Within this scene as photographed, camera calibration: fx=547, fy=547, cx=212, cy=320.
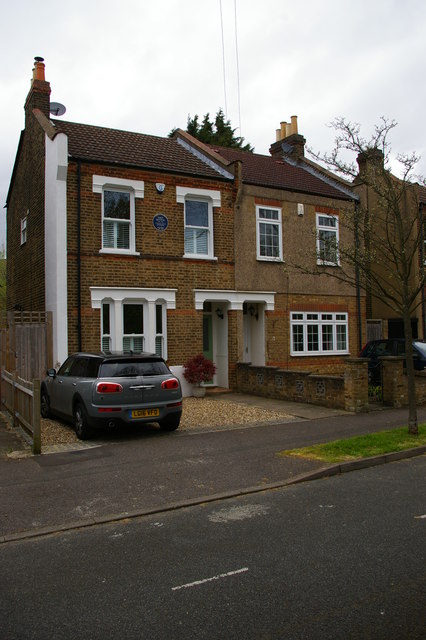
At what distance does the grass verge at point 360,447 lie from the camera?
8250mm

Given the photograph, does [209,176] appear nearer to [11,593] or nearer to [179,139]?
[179,139]

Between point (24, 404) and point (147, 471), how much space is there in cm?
357

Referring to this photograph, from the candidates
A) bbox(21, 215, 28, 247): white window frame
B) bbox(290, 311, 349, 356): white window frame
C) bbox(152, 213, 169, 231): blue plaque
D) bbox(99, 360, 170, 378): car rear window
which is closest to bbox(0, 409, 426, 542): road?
bbox(99, 360, 170, 378): car rear window

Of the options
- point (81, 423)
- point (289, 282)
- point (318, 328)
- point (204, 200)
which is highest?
point (204, 200)

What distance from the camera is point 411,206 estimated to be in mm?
20078

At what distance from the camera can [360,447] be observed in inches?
339

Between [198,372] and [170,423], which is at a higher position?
[198,372]

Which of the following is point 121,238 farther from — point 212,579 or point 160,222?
point 212,579

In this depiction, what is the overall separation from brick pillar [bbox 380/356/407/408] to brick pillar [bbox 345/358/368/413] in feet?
3.71

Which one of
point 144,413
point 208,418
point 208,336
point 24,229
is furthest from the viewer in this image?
point 24,229

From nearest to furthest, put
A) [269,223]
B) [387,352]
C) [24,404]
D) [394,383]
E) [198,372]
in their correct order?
1. [24,404]
2. [394,383]
3. [198,372]
4. [387,352]
5. [269,223]

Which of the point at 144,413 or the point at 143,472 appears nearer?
the point at 143,472

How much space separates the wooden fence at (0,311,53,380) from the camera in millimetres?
12734

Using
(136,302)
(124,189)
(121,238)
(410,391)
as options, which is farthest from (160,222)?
(410,391)
